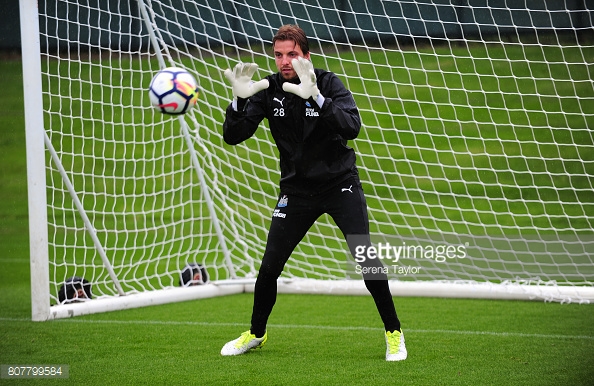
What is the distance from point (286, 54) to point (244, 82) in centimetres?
31

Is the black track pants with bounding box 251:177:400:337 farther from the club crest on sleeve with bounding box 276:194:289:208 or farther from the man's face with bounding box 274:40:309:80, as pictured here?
the man's face with bounding box 274:40:309:80

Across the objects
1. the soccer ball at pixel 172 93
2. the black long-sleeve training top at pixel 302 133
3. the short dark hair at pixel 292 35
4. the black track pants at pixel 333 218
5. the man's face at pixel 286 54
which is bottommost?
the black track pants at pixel 333 218

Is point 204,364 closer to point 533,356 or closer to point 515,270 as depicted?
point 533,356


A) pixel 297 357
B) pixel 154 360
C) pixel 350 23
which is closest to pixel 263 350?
pixel 297 357

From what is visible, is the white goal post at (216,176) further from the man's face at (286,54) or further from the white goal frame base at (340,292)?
the man's face at (286,54)

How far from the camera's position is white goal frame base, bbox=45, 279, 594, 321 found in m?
7.38

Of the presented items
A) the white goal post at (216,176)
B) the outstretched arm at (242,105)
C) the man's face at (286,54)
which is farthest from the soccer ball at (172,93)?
the white goal post at (216,176)

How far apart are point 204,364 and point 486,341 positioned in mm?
2086

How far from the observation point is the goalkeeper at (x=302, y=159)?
5270mm

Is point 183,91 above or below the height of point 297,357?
above

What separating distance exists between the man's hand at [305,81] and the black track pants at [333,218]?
67 cm

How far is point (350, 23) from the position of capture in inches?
410

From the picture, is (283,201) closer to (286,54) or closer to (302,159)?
(302,159)

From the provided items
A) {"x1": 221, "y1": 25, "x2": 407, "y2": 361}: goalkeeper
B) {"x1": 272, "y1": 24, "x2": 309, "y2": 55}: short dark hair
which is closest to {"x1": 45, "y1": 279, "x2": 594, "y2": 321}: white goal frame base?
{"x1": 221, "y1": 25, "x2": 407, "y2": 361}: goalkeeper
